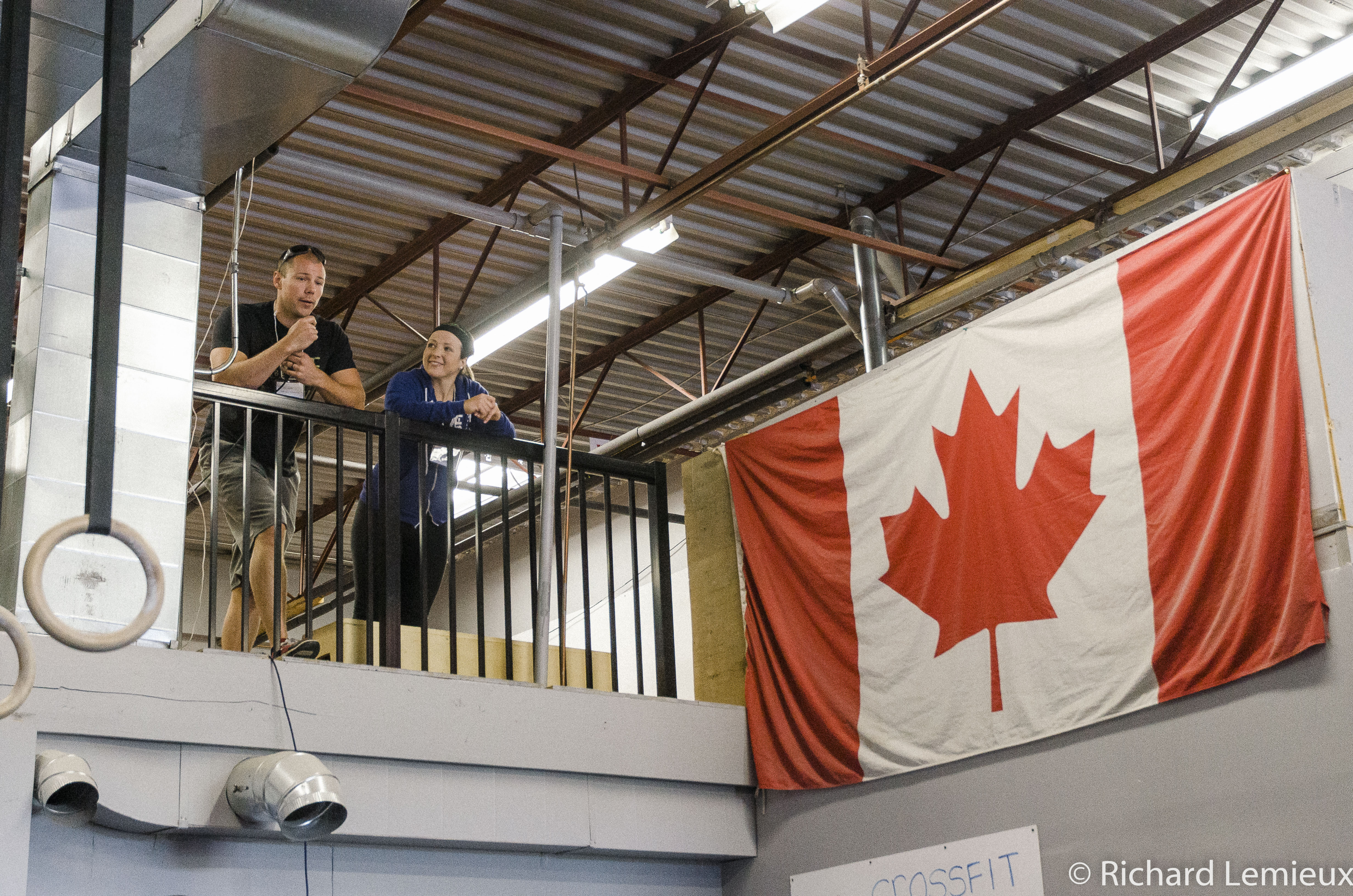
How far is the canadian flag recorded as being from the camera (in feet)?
13.5

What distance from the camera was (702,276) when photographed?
7723 millimetres

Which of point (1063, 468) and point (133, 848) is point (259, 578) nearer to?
point (133, 848)

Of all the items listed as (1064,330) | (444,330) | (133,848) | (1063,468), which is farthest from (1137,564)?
(133,848)

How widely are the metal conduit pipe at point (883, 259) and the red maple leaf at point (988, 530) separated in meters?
2.71

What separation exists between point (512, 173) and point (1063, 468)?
371 cm

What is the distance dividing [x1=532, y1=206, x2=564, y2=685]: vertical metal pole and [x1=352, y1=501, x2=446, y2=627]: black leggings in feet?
1.40

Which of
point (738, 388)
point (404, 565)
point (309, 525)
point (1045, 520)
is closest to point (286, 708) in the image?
point (404, 565)

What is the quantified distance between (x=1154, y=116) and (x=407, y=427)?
389 centimetres

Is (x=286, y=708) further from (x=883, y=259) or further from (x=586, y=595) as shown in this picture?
(x=883, y=259)

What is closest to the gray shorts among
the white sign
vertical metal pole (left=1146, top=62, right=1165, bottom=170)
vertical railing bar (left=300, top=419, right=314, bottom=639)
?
vertical railing bar (left=300, top=419, right=314, bottom=639)

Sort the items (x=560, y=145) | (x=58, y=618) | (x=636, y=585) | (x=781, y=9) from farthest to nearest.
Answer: (x=560, y=145), (x=636, y=585), (x=781, y=9), (x=58, y=618)

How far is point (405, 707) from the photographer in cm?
468

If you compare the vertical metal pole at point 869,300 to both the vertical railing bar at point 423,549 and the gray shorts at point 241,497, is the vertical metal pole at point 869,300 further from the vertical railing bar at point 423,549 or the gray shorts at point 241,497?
the gray shorts at point 241,497

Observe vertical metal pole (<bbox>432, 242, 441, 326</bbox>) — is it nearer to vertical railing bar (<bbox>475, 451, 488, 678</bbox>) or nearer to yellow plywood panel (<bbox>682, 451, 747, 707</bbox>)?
yellow plywood panel (<bbox>682, 451, 747, 707</bbox>)
